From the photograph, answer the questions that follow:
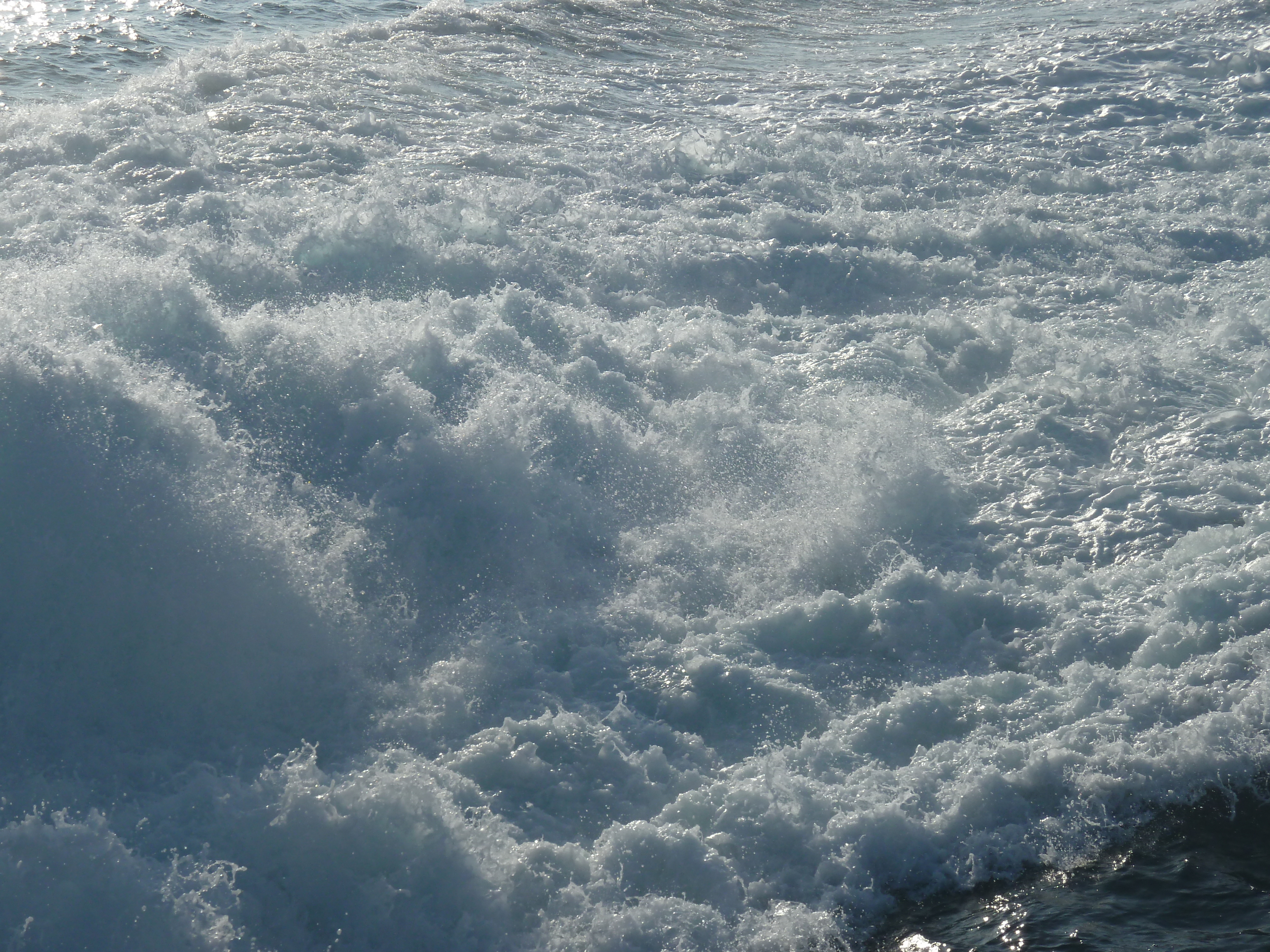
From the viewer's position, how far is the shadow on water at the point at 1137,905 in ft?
13.6

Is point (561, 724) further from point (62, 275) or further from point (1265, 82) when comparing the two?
point (1265, 82)

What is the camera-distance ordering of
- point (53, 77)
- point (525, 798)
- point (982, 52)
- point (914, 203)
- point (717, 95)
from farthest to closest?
point (982, 52) → point (717, 95) → point (53, 77) → point (914, 203) → point (525, 798)

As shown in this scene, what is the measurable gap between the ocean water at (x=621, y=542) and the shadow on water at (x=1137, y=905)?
0.07 ft

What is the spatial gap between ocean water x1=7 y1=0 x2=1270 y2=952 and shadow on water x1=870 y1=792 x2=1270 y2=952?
0.02 metres

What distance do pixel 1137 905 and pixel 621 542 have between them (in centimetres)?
326

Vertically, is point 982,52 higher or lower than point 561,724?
higher

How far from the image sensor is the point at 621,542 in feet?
21.2

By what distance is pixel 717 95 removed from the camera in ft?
45.9

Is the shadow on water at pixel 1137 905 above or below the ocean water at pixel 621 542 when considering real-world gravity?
below

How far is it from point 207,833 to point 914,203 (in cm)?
904

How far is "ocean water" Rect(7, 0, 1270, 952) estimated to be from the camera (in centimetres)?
448

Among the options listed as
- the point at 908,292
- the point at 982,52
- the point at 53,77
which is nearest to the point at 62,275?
the point at 908,292

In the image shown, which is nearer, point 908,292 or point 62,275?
point 62,275

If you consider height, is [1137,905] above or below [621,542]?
below
